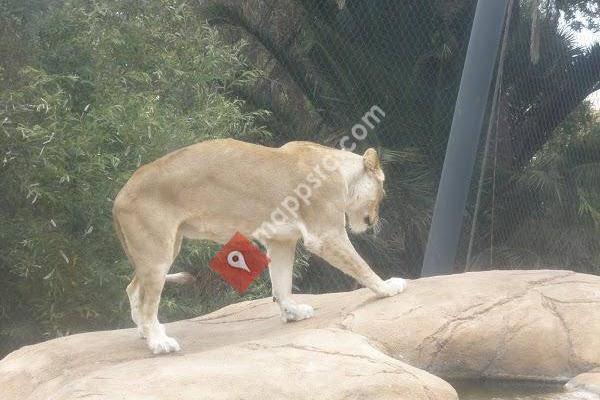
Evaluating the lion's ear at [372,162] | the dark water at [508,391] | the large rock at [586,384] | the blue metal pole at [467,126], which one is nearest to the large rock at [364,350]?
the dark water at [508,391]

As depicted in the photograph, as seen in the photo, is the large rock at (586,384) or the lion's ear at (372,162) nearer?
the large rock at (586,384)

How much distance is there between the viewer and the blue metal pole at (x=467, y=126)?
7.42 metres

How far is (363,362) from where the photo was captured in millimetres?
4746

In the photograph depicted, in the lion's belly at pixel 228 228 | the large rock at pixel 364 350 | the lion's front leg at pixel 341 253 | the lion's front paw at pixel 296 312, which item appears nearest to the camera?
the large rock at pixel 364 350

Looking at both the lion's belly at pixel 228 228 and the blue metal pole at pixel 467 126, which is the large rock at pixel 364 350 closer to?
the lion's belly at pixel 228 228

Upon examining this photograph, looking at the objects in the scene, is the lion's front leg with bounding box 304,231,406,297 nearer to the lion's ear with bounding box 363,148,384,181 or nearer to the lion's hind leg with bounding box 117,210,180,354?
the lion's ear with bounding box 363,148,384,181

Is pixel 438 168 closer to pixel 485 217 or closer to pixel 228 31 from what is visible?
pixel 485 217

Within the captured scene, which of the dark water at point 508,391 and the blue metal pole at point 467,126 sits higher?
the blue metal pole at point 467,126

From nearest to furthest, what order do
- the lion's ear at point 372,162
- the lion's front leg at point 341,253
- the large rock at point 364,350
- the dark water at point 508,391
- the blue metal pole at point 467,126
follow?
1. the large rock at point 364,350
2. the dark water at point 508,391
3. the lion's front leg at point 341,253
4. the lion's ear at point 372,162
5. the blue metal pole at point 467,126

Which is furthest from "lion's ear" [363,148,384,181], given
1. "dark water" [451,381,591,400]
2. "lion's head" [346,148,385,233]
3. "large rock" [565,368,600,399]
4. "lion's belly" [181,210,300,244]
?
"large rock" [565,368,600,399]

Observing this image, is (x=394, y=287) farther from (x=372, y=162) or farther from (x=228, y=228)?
(x=228, y=228)

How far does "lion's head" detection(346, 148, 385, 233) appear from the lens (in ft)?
21.8

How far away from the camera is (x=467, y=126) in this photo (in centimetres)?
745

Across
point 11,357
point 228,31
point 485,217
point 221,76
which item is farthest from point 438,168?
point 11,357
